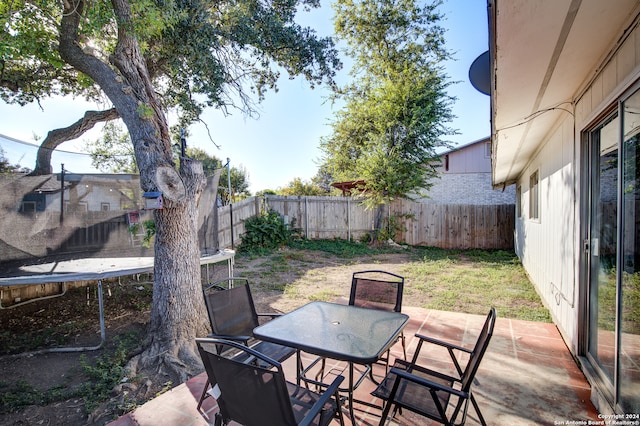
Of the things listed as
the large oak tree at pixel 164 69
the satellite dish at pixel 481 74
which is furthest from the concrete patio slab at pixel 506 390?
the satellite dish at pixel 481 74

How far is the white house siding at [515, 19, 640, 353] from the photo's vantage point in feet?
6.28

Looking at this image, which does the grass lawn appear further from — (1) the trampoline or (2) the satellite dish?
(2) the satellite dish

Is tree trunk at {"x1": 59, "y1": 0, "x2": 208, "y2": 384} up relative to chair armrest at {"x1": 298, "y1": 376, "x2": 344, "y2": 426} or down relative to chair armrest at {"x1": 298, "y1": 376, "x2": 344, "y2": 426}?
up

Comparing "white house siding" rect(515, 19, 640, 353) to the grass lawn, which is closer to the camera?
"white house siding" rect(515, 19, 640, 353)

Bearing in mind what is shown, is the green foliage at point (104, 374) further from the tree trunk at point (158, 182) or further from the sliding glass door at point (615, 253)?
the sliding glass door at point (615, 253)

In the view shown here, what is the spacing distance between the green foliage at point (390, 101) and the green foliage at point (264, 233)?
3057 millimetres

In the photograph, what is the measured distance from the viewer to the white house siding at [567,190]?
1.91 m

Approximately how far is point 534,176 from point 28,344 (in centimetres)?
761

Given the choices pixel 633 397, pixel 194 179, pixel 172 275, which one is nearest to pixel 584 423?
pixel 633 397

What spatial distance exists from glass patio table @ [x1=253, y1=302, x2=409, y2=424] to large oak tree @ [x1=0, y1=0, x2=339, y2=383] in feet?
4.31

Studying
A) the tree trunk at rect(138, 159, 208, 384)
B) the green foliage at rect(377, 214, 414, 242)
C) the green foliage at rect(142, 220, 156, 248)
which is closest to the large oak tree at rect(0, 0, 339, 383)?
the tree trunk at rect(138, 159, 208, 384)

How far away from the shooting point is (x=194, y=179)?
11.7 ft

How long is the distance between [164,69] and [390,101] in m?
7.65

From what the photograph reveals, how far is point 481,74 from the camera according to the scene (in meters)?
2.83
